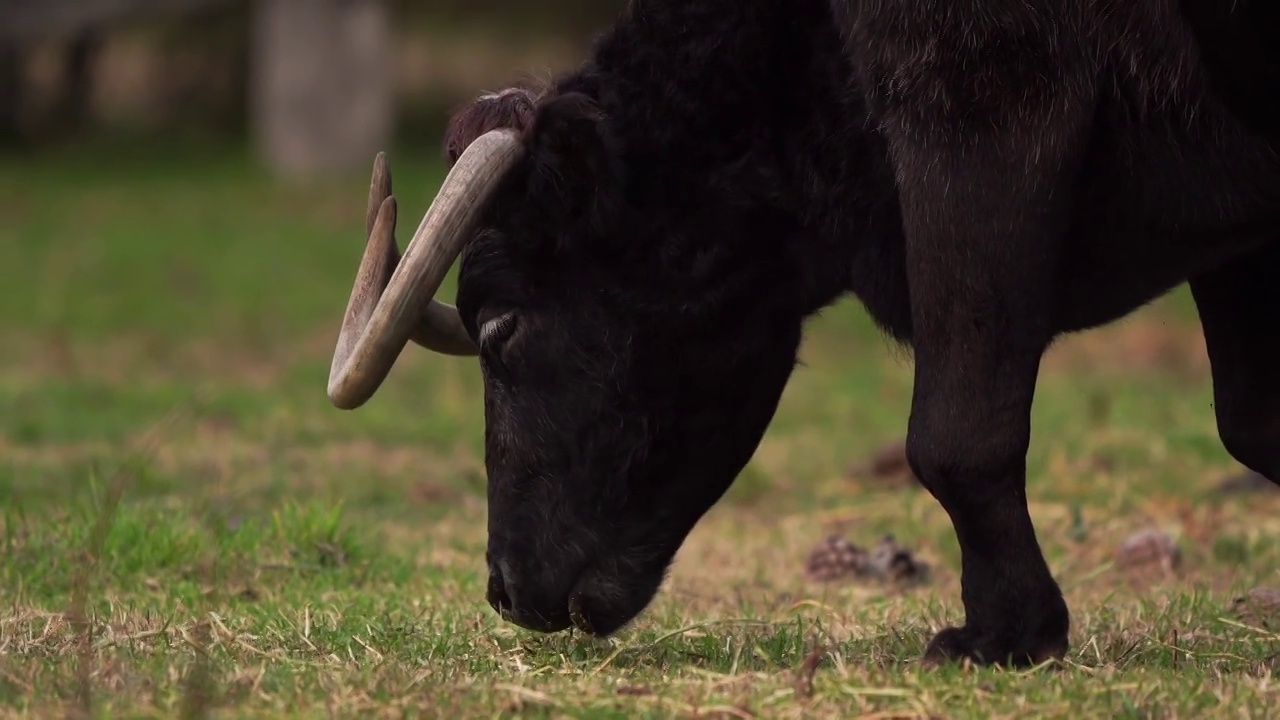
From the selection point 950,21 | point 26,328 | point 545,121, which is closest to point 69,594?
point 545,121

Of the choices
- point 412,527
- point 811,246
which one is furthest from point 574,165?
point 412,527

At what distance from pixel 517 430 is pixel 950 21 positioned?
1.36 meters

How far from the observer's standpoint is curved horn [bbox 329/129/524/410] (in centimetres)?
420

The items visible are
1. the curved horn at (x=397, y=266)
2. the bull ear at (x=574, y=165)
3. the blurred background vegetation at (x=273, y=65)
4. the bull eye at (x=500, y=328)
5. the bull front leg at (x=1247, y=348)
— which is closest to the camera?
the curved horn at (x=397, y=266)

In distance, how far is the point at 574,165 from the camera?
14.5 ft

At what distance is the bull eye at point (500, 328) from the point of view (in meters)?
4.53

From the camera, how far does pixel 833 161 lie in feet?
14.7

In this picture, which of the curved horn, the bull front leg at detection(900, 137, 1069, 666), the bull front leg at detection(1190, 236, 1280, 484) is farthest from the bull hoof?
the curved horn

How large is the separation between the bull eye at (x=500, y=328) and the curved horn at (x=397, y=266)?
0.52 ft

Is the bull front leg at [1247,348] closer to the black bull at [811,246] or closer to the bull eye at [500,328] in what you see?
the black bull at [811,246]

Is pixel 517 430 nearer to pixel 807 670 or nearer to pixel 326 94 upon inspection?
pixel 807 670

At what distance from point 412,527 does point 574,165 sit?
3215 millimetres

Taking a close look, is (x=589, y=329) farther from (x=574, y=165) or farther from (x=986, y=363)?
(x=986, y=363)

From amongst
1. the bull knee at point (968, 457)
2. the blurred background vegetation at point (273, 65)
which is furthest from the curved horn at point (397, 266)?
the blurred background vegetation at point (273, 65)
